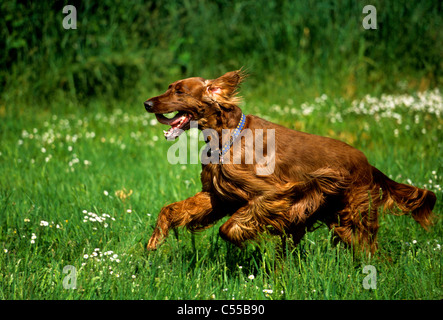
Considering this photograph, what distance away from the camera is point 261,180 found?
10.1ft

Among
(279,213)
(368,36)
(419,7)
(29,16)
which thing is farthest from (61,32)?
(279,213)

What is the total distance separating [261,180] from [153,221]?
1.02m

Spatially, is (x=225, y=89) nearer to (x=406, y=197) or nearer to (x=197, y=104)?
(x=197, y=104)

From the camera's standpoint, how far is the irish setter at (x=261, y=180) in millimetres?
3068

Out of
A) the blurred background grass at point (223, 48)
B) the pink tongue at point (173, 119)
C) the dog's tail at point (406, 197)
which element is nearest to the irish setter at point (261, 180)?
the pink tongue at point (173, 119)

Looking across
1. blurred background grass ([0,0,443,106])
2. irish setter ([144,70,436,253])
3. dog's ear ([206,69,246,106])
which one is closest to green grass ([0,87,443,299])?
irish setter ([144,70,436,253])

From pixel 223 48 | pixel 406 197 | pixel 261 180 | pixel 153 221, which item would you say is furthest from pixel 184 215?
pixel 223 48

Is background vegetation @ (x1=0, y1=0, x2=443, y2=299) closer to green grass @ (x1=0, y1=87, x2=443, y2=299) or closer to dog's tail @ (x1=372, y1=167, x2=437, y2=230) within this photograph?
green grass @ (x1=0, y1=87, x2=443, y2=299)

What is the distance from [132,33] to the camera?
26.6 feet

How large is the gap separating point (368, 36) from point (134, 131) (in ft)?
12.1

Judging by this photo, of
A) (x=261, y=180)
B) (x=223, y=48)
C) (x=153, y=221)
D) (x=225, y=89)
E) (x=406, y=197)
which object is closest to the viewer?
(x=261, y=180)

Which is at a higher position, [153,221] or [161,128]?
[161,128]
